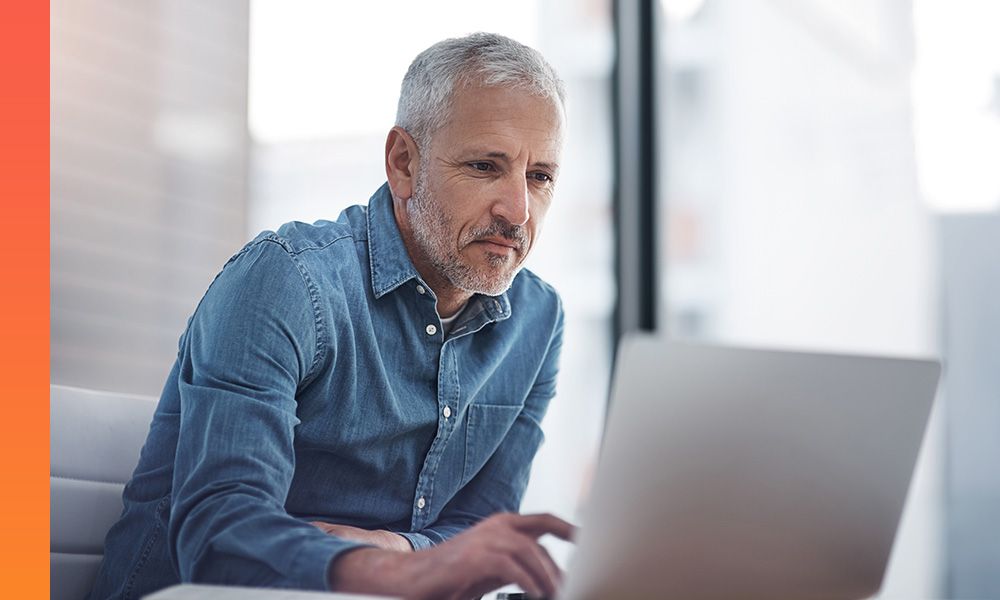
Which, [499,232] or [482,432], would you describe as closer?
[499,232]

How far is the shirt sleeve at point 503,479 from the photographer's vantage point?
1729 mm

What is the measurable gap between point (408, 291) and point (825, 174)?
5.83ft

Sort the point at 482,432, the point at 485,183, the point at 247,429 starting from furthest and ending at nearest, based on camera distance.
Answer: the point at 482,432
the point at 485,183
the point at 247,429

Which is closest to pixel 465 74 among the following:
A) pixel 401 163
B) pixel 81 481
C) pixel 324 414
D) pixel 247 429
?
pixel 401 163

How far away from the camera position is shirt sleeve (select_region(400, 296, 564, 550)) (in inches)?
68.1

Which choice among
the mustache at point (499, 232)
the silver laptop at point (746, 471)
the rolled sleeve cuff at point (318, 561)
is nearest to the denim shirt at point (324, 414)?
the rolled sleeve cuff at point (318, 561)

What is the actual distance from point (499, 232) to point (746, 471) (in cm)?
74

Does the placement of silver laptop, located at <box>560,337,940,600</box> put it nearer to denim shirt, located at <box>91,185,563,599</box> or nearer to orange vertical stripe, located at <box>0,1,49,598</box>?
denim shirt, located at <box>91,185,563,599</box>

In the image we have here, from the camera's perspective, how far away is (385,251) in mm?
1554

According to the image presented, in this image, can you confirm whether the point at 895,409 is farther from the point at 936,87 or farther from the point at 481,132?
the point at 936,87

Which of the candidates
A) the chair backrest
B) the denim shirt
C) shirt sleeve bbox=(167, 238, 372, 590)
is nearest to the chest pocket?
the denim shirt

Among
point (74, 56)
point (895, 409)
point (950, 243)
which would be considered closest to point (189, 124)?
point (74, 56)

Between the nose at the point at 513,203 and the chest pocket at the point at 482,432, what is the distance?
1.04 ft

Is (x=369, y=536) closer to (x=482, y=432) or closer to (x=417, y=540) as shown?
(x=417, y=540)
